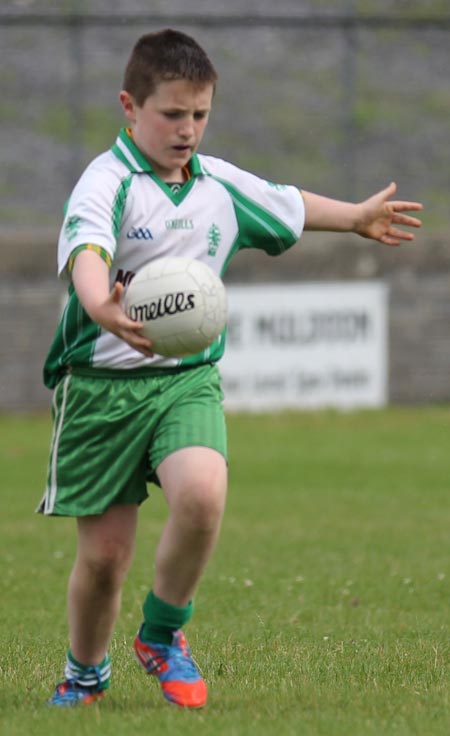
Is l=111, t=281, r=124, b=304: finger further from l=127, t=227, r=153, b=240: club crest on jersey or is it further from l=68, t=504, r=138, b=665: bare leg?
l=68, t=504, r=138, b=665: bare leg

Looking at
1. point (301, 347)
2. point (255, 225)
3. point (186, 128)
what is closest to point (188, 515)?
point (255, 225)

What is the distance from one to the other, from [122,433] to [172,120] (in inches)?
39.2

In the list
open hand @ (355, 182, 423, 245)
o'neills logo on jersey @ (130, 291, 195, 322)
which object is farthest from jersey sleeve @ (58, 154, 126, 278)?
open hand @ (355, 182, 423, 245)

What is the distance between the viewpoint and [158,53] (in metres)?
4.82

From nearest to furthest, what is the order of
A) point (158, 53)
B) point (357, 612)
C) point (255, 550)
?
point (158, 53) < point (357, 612) < point (255, 550)

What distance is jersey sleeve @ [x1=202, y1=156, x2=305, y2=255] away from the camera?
16.8 feet

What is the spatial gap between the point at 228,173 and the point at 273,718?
1.79m

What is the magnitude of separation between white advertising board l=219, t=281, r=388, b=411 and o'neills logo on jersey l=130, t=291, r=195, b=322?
43.4ft

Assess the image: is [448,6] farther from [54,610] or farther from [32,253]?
[54,610]

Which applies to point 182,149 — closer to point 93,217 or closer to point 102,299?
point 93,217

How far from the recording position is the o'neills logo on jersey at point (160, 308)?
4430 mm

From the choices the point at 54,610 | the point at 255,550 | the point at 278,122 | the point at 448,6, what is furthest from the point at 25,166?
the point at 54,610

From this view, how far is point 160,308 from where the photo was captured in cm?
443

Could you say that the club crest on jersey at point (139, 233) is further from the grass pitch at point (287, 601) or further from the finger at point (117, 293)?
the grass pitch at point (287, 601)
